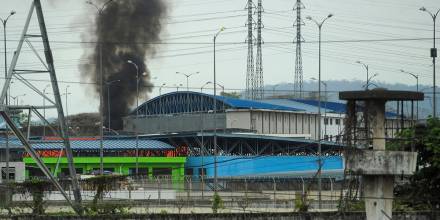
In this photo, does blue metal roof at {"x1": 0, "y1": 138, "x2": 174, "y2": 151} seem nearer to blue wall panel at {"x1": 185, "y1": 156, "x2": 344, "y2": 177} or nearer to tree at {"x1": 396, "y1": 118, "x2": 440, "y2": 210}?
blue wall panel at {"x1": 185, "y1": 156, "x2": 344, "y2": 177}

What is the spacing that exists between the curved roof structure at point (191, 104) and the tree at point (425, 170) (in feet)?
267

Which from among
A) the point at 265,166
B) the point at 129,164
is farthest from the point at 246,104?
the point at 129,164

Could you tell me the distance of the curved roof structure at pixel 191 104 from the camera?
123775mm

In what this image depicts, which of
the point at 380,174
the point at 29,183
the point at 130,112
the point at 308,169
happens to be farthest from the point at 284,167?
the point at 380,174

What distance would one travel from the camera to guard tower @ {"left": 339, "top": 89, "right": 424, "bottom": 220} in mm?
31406

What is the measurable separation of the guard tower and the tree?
140 inches

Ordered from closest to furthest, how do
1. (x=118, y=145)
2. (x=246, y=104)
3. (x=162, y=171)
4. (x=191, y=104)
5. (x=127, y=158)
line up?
(x=127, y=158), (x=162, y=171), (x=118, y=145), (x=246, y=104), (x=191, y=104)

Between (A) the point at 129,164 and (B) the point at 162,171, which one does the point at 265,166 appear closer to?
(B) the point at 162,171

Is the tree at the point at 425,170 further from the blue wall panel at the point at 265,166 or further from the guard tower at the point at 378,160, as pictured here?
the blue wall panel at the point at 265,166

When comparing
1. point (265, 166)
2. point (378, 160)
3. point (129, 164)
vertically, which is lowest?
point (265, 166)

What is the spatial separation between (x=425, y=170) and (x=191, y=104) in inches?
3751

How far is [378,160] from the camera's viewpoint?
31.4m

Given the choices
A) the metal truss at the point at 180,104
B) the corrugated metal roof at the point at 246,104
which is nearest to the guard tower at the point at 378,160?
the corrugated metal roof at the point at 246,104

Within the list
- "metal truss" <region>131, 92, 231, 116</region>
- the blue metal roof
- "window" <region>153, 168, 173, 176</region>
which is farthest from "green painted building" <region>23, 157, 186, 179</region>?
"metal truss" <region>131, 92, 231, 116</region>
